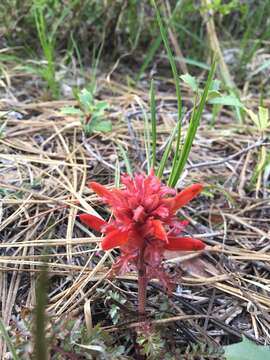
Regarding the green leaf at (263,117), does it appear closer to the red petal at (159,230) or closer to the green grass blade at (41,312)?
the red petal at (159,230)

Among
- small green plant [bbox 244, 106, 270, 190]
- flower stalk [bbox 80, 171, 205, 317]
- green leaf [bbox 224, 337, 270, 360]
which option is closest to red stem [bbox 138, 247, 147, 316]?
flower stalk [bbox 80, 171, 205, 317]

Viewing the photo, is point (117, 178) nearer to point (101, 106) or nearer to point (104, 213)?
point (104, 213)

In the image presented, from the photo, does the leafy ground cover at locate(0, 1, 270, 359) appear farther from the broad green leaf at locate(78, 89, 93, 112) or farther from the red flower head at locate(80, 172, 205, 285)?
the red flower head at locate(80, 172, 205, 285)

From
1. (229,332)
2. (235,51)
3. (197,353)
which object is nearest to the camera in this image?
(197,353)

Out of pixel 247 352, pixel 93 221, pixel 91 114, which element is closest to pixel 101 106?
pixel 91 114

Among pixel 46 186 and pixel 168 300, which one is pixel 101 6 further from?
pixel 168 300

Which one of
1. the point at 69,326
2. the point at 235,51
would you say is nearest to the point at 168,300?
the point at 69,326
